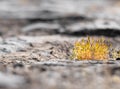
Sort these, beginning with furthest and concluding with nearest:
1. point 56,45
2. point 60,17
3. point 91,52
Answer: point 60,17
point 56,45
point 91,52

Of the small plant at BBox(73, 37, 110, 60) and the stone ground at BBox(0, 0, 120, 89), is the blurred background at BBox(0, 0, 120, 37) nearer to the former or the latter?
the stone ground at BBox(0, 0, 120, 89)

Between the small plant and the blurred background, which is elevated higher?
the blurred background

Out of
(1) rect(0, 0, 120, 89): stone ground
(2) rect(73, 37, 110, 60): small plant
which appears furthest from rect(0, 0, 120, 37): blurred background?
(2) rect(73, 37, 110, 60): small plant

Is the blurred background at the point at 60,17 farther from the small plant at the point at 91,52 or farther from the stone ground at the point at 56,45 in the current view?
the small plant at the point at 91,52

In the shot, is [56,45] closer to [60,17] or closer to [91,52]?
[91,52]

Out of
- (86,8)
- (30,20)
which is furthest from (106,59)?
(86,8)

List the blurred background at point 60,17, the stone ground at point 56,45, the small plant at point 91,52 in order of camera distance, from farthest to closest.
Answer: the blurred background at point 60,17 → the small plant at point 91,52 → the stone ground at point 56,45

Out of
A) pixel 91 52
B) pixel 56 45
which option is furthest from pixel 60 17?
pixel 91 52

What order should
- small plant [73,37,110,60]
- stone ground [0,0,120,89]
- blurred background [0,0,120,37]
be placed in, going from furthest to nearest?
blurred background [0,0,120,37], small plant [73,37,110,60], stone ground [0,0,120,89]

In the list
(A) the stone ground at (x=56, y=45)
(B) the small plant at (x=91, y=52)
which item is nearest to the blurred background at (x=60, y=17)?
(A) the stone ground at (x=56, y=45)
